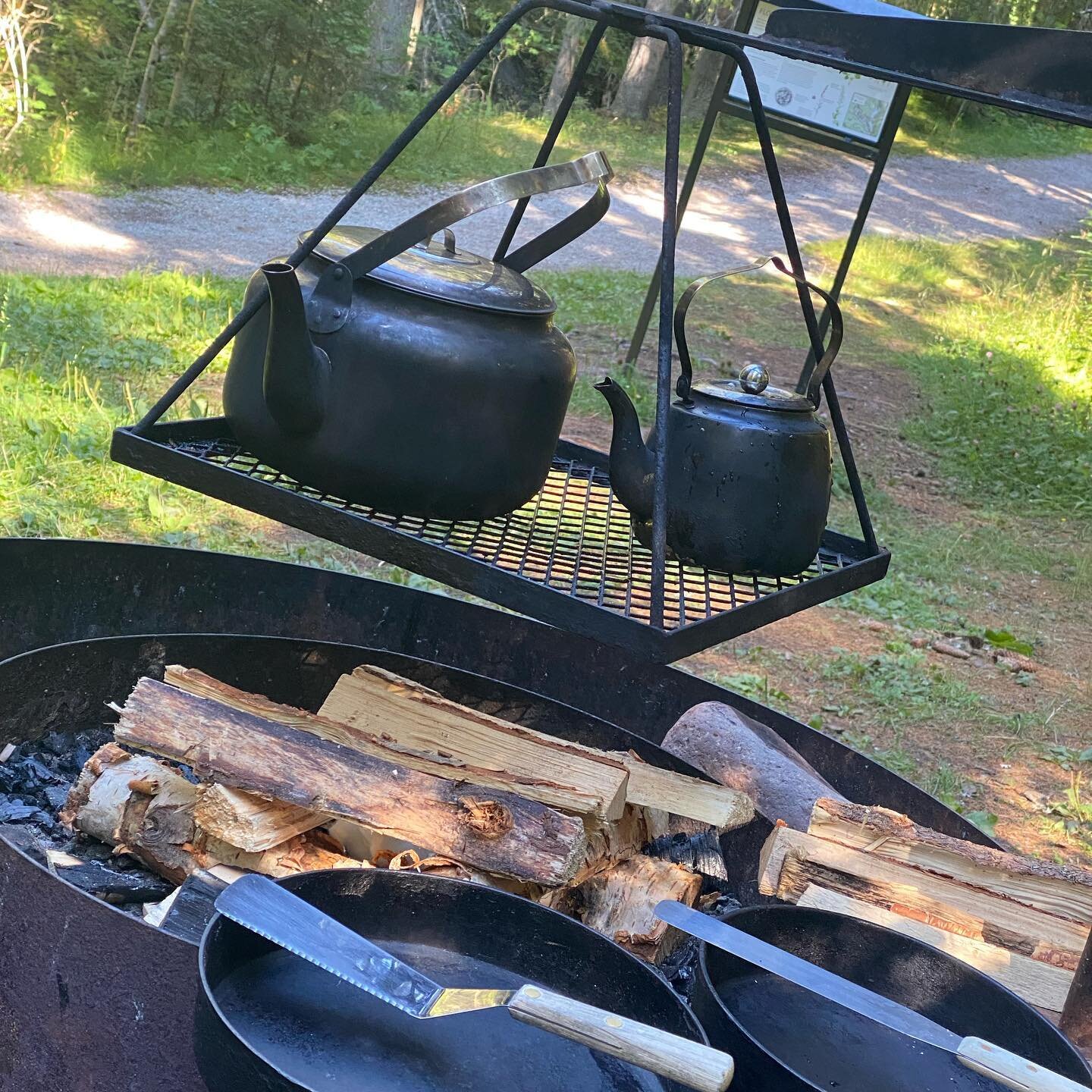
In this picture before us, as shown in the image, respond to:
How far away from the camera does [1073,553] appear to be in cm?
577

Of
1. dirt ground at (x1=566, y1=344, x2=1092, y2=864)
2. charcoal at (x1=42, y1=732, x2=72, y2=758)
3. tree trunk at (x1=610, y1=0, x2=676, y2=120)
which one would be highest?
tree trunk at (x1=610, y1=0, x2=676, y2=120)

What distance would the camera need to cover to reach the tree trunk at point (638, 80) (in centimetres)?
1484

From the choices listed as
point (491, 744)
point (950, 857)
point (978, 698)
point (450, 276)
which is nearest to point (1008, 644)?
point (978, 698)

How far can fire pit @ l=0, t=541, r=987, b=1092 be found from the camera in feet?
4.51

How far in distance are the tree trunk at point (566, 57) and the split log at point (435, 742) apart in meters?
13.5

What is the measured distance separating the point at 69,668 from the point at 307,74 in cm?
985

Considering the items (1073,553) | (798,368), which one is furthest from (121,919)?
(798,368)

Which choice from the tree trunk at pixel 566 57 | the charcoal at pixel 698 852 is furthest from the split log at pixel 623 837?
the tree trunk at pixel 566 57

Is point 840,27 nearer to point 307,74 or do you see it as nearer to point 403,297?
point 403,297

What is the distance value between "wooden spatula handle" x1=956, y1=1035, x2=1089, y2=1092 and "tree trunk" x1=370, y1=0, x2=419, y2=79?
11.9 meters

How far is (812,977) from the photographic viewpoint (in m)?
1.18

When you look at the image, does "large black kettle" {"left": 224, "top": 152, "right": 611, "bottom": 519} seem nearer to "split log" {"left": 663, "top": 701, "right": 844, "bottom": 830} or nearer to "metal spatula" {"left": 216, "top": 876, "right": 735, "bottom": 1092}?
"metal spatula" {"left": 216, "top": 876, "right": 735, "bottom": 1092}

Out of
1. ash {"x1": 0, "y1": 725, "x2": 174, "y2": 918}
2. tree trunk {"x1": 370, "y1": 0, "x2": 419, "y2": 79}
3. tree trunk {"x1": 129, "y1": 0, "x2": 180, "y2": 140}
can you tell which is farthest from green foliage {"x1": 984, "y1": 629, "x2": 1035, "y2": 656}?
tree trunk {"x1": 370, "y1": 0, "x2": 419, "y2": 79}

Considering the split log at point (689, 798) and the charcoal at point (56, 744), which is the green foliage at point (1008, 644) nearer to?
the split log at point (689, 798)
